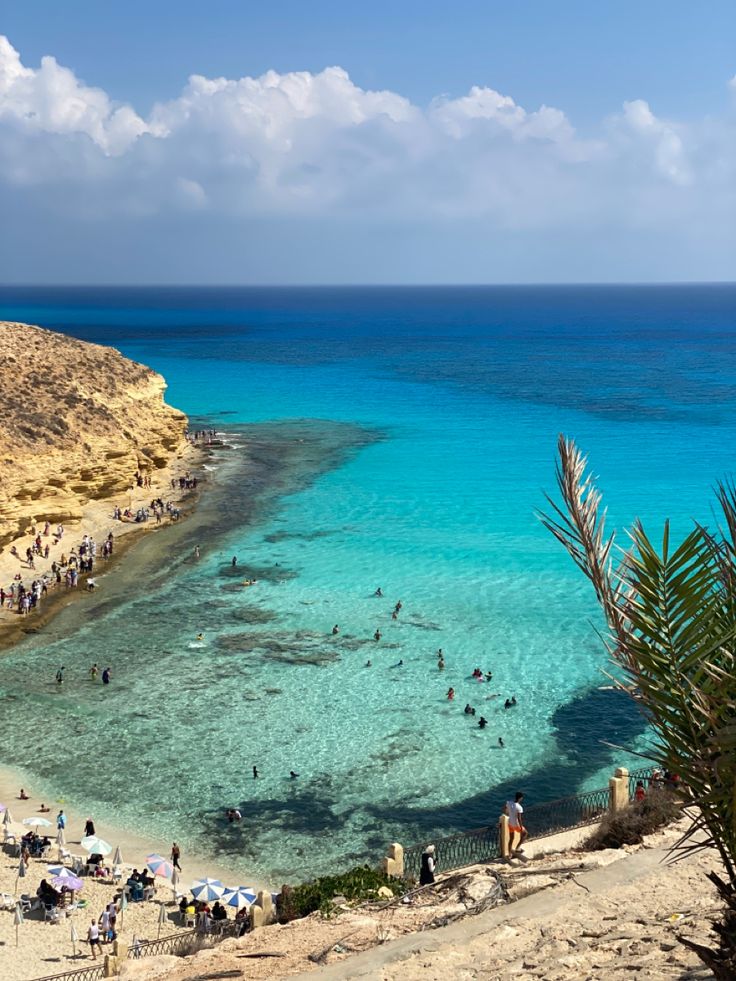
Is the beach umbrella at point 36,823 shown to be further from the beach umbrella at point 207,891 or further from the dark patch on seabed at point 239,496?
the dark patch on seabed at point 239,496

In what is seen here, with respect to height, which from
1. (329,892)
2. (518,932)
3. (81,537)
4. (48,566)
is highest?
(81,537)

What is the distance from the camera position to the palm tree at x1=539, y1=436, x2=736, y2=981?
6008 mm

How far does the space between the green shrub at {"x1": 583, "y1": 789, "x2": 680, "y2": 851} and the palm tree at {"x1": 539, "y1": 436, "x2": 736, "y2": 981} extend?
8.22 meters

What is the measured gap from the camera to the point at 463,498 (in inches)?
1887

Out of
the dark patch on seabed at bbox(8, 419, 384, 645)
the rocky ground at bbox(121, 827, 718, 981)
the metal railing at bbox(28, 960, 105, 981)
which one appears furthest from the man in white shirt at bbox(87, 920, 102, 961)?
the dark patch on seabed at bbox(8, 419, 384, 645)

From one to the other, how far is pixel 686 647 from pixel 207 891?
13983 millimetres

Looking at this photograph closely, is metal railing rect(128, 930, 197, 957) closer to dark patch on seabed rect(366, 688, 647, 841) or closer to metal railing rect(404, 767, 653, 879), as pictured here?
metal railing rect(404, 767, 653, 879)

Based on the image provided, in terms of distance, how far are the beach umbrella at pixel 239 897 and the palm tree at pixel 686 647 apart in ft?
40.2

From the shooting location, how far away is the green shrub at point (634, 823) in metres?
14.5

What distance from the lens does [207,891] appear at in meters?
17.5

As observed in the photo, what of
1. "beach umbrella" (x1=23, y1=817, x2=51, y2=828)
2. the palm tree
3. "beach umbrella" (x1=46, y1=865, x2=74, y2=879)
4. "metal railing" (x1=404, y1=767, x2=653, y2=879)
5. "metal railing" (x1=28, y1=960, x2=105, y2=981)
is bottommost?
"beach umbrella" (x1=46, y1=865, x2=74, y2=879)

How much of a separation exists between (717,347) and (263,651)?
370ft

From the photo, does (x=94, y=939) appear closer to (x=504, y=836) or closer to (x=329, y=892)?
(x=329, y=892)

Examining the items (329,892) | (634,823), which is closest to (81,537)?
(329,892)
